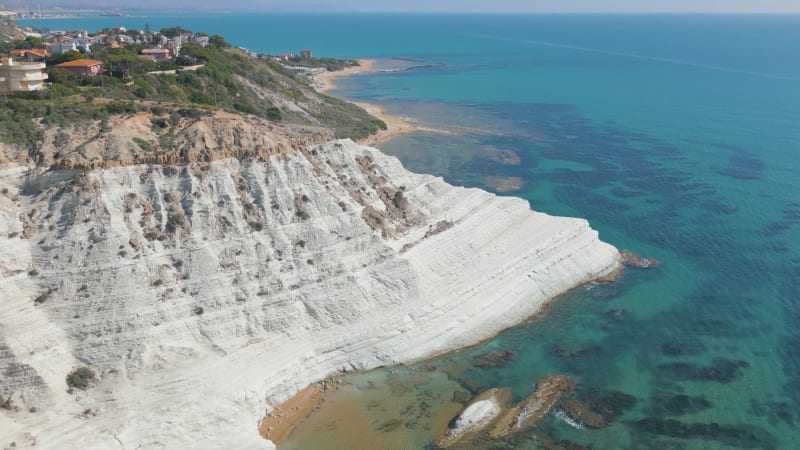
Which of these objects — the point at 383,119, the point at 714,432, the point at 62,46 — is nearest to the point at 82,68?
the point at 62,46

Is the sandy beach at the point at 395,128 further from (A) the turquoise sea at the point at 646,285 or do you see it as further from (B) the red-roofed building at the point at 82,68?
(B) the red-roofed building at the point at 82,68

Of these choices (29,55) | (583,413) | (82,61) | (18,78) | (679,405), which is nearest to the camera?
(583,413)

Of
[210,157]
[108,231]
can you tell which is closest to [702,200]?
[210,157]

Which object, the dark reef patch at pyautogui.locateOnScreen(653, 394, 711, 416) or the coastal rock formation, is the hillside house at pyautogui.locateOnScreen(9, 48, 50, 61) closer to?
the coastal rock formation

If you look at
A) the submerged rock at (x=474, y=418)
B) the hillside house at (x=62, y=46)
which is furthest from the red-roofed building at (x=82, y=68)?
the submerged rock at (x=474, y=418)

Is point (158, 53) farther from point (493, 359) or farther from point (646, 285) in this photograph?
point (646, 285)

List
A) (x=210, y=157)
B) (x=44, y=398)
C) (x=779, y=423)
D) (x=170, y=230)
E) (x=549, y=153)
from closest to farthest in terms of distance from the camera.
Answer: (x=44, y=398) < (x=779, y=423) < (x=170, y=230) < (x=210, y=157) < (x=549, y=153)

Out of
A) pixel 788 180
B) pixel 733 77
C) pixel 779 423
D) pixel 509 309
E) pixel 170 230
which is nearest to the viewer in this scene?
pixel 779 423

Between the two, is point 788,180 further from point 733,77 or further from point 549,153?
point 733,77

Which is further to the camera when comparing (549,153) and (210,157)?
(549,153)
